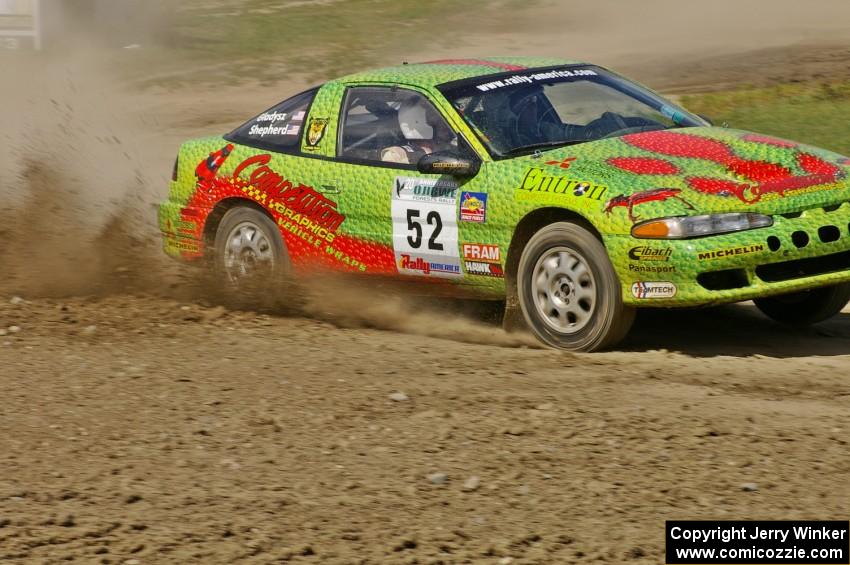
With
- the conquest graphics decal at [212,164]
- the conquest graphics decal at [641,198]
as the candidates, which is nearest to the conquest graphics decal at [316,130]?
the conquest graphics decal at [212,164]

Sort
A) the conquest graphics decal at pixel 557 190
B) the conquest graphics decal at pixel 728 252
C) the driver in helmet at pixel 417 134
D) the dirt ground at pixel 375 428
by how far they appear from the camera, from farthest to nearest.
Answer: the driver in helmet at pixel 417 134
the conquest graphics decal at pixel 557 190
the conquest graphics decal at pixel 728 252
the dirt ground at pixel 375 428

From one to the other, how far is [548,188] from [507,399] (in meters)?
1.45

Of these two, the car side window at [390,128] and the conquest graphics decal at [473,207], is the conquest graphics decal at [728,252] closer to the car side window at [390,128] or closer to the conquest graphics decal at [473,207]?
the conquest graphics decal at [473,207]

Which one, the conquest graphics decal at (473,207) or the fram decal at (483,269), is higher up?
the conquest graphics decal at (473,207)

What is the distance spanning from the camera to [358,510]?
489 cm

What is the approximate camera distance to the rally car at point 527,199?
688 centimetres

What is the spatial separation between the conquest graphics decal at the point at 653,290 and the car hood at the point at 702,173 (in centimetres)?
33

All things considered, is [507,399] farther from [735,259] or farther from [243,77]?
[243,77]

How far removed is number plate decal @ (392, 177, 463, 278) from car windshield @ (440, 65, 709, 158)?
38 centimetres

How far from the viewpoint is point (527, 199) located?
24.0ft

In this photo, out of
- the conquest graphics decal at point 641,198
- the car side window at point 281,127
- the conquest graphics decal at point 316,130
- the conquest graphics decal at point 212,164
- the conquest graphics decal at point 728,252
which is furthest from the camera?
the conquest graphics decal at point 212,164

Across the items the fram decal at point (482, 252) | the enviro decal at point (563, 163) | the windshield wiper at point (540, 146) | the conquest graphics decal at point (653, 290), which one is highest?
the windshield wiper at point (540, 146)

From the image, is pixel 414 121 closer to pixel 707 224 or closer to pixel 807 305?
pixel 707 224

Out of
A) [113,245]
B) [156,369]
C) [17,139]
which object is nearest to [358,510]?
[156,369]
